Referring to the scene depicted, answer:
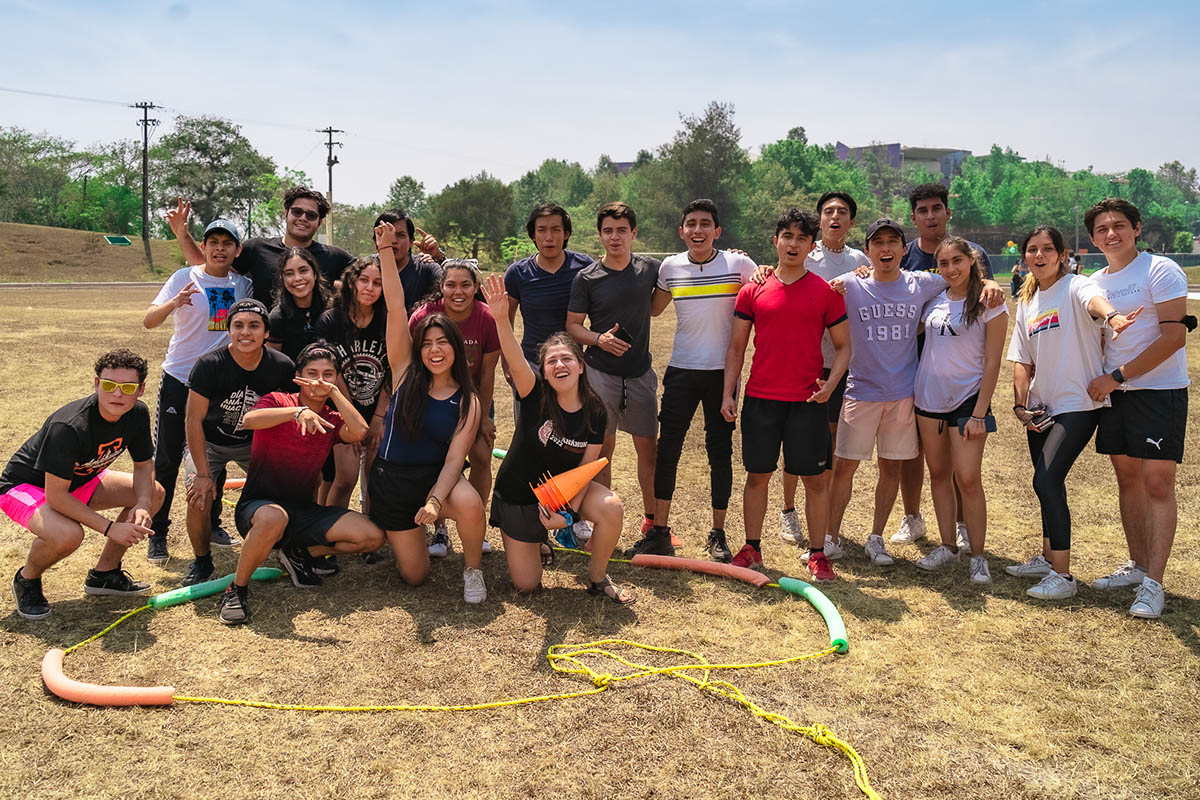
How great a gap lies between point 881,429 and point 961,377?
61 centimetres

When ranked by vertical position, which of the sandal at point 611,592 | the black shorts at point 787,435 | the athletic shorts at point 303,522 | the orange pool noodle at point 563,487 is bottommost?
the sandal at point 611,592

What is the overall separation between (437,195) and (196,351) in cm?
5848

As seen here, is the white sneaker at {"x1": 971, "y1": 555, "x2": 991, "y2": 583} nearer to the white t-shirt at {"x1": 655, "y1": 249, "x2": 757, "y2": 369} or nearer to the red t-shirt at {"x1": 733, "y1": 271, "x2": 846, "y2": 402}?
the red t-shirt at {"x1": 733, "y1": 271, "x2": 846, "y2": 402}

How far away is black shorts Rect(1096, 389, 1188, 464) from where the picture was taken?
491cm

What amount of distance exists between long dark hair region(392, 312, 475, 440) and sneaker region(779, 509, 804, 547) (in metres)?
2.71

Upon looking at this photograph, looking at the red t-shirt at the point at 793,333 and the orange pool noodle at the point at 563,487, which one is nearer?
the orange pool noodle at the point at 563,487

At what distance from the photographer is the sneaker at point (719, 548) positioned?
18.9 feet

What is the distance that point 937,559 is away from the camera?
5.69 meters

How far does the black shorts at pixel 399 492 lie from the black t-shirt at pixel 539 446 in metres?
0.47

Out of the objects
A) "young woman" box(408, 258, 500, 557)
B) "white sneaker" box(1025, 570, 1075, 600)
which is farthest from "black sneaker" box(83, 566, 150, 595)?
"white sneaker" box(1025, 570, 1075, 600)

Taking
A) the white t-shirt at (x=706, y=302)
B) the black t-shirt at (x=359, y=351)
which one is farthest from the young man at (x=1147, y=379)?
the black t-shirt at (x=359, y=351)

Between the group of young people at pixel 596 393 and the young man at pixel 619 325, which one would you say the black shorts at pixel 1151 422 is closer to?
the group of young people at pixel 596 393

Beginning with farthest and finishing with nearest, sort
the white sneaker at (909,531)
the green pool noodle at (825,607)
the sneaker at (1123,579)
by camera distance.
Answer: the white sneaker at (909,531) < the sneaker at (1123,579) < the green pool noodle at (825,607)

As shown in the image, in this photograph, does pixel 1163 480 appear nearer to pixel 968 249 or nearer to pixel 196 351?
pixel 968 249
